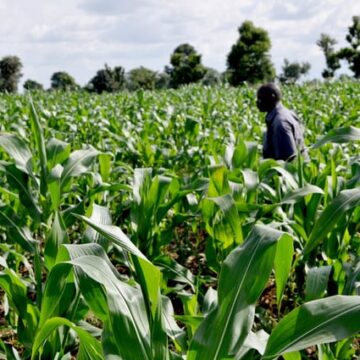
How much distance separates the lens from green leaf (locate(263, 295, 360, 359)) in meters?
1.21

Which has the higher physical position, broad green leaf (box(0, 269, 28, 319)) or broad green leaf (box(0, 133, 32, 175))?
broad green leaf (box(0, 133, 32, 175))

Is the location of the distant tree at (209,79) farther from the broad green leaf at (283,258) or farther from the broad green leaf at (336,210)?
the broad green leaf at (283,258)

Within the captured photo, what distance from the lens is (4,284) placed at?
182 cm

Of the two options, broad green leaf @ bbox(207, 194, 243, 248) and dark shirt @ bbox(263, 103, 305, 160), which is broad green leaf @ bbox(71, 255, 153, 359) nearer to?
broad green leaf @ bbox(207, 194, 243, 248)

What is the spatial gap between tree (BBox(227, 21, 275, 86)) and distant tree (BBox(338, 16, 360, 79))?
801 centimetres

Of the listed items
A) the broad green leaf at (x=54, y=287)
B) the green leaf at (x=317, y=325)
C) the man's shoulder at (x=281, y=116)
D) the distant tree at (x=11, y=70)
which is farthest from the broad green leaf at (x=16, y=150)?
the distant tree at (x=11, y=70)

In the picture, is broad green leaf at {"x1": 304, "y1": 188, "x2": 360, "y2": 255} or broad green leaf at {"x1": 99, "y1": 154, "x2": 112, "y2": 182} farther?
broad green leaf at {"x1": 99, "y1": 154, "x2": 112, "y2": 182}

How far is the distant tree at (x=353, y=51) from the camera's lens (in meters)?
50.9

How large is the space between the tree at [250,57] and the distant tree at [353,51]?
8.01m

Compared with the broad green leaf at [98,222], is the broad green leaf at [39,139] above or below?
above

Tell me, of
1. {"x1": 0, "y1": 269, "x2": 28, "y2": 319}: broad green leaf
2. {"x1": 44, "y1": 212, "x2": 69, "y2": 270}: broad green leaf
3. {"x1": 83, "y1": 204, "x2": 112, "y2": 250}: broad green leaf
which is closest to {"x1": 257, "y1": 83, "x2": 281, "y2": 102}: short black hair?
{"x1": 83, "y1": 204, "x2": 112, "y2": 250}: broad green leaf

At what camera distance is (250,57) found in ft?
189

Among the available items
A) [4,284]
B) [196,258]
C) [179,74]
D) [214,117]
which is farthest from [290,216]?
[179,74]

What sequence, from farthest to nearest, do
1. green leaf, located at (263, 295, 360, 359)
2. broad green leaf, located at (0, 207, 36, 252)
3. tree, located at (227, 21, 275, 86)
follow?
tree, located at (227, 21, 275, 86) < broad green leaf, located at (0, 207, 36, 252) < green leaf, located at (263, 295, 360, 359)
